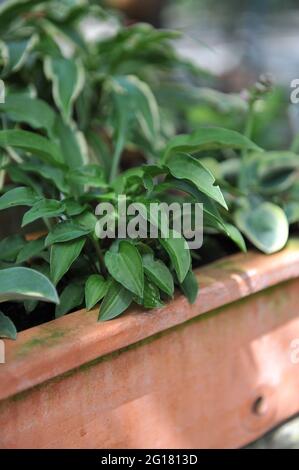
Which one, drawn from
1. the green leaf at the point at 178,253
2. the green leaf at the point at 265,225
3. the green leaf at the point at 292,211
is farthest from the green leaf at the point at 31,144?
the green leaf at the point at 292,211

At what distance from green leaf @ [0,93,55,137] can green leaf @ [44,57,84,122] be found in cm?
5

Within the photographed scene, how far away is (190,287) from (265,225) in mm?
359

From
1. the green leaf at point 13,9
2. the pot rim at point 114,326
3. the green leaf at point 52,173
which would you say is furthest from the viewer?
the green leaf at point 13,9

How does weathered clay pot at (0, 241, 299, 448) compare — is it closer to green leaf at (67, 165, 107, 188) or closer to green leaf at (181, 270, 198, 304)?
green leaf at (181, 270, 198, 304)

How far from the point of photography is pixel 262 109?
2.03 m

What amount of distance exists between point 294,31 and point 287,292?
5.33m

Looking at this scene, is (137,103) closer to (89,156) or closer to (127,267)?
(89,156)

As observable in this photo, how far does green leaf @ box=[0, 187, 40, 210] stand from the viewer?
45.9 inches

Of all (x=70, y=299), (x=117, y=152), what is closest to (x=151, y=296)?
(x=70, y=299)

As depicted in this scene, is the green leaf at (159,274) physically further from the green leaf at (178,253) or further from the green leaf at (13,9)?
the green leaf at (13,9)

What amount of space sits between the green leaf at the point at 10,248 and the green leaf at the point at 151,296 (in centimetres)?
27

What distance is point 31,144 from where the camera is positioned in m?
1.32

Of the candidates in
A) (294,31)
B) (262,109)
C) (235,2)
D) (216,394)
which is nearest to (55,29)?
(262,109)

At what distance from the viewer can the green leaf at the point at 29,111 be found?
1.52 meters
